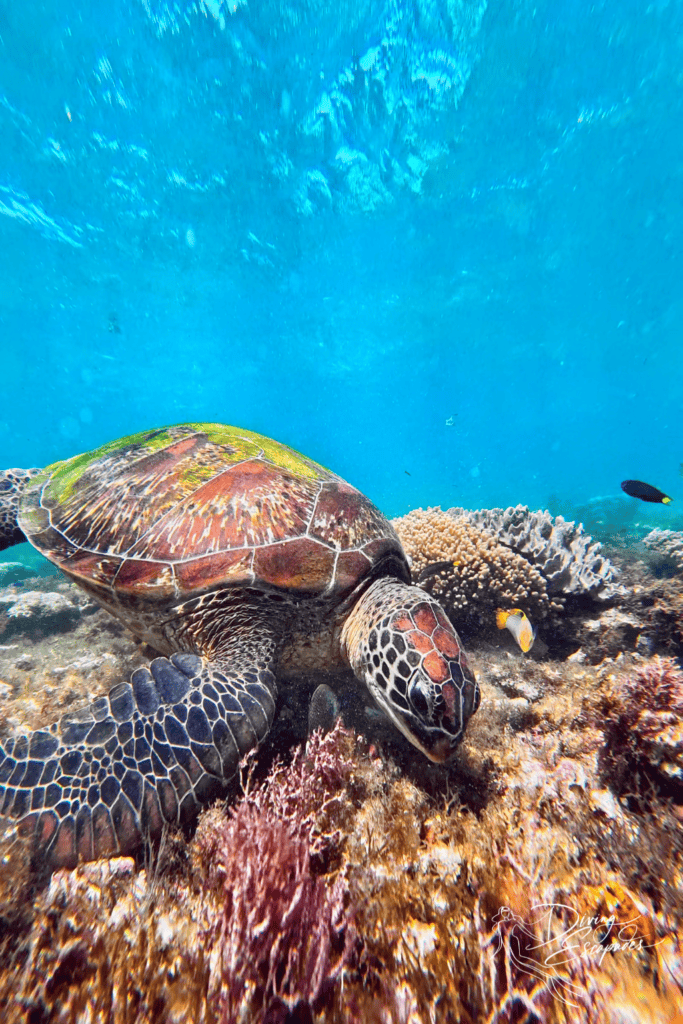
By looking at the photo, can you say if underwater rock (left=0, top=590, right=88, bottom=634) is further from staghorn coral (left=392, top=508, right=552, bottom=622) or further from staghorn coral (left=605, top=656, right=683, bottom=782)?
staghorn coral (left=605, top=656, right=683, bottom=782)

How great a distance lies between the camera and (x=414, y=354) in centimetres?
4141

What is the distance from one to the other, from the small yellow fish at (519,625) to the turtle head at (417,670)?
3.23 feet

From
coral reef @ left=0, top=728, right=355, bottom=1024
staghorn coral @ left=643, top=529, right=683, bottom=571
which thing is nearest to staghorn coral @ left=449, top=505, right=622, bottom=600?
staghorn coral @ left=643, top=529, right=683, bottom=571

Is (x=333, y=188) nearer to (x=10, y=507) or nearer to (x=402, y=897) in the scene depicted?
(x=10, y=507)

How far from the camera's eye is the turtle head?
1.80 meters

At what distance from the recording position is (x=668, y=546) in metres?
6.37

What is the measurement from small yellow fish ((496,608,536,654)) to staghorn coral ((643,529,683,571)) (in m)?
3.86

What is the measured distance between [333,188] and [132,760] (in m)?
26.2

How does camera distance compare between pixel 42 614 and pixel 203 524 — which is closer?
pixel 203 524

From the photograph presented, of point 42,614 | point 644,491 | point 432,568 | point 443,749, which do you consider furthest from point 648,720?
point 42,614

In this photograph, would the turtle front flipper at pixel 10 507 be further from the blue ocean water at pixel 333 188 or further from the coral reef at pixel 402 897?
the blue ocean water at pixel 333 188

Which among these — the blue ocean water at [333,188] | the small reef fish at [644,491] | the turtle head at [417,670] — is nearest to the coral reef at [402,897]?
the turtle head at [417,670]

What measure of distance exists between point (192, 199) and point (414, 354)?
89.2 ft

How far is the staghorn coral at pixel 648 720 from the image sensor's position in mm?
1553
